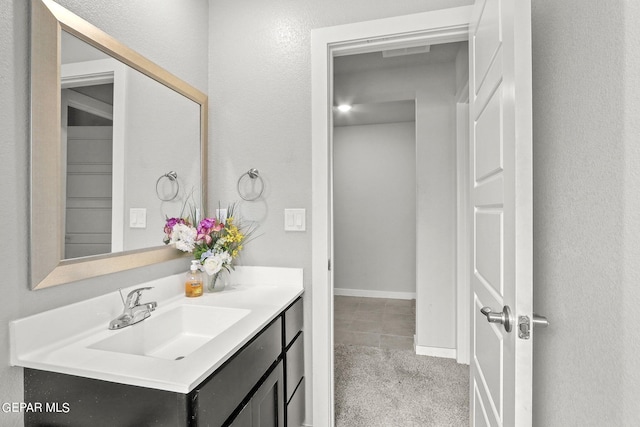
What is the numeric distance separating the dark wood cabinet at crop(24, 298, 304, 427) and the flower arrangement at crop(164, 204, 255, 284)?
46 centimetres

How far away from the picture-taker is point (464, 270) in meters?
2.48

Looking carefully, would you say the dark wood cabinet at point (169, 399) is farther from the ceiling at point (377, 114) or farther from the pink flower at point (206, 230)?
the ceiling at point (377, 114)

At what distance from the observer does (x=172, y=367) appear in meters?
0.84

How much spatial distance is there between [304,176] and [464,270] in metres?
1.61

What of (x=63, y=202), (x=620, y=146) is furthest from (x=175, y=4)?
(x=620, y=146)

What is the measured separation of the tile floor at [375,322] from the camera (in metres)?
2.97

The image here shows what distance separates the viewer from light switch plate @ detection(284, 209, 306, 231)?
171 centimetres

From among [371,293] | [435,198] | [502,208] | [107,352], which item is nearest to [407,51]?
[435,198]

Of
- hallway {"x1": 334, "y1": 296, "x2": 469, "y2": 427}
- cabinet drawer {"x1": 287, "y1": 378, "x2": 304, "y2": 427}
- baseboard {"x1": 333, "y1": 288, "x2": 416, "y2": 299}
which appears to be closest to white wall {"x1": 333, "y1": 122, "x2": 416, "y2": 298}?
baseboard {"x1": 333, "y1": 288, "x2": 416, "y2": 299}

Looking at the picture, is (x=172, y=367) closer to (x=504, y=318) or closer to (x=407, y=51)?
(x=504, y=318)

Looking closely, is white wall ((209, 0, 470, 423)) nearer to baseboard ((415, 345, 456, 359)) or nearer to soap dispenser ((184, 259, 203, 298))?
soap dispenser ((184, 259, 203, 298))

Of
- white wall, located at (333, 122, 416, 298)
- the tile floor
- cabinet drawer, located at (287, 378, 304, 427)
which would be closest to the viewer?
cabinet drawer, located at (287, 378, 304, 427)

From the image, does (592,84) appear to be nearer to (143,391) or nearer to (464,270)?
(143,391)

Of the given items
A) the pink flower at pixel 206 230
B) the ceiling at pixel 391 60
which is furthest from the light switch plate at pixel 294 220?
the ceiling at pixel 391 60
